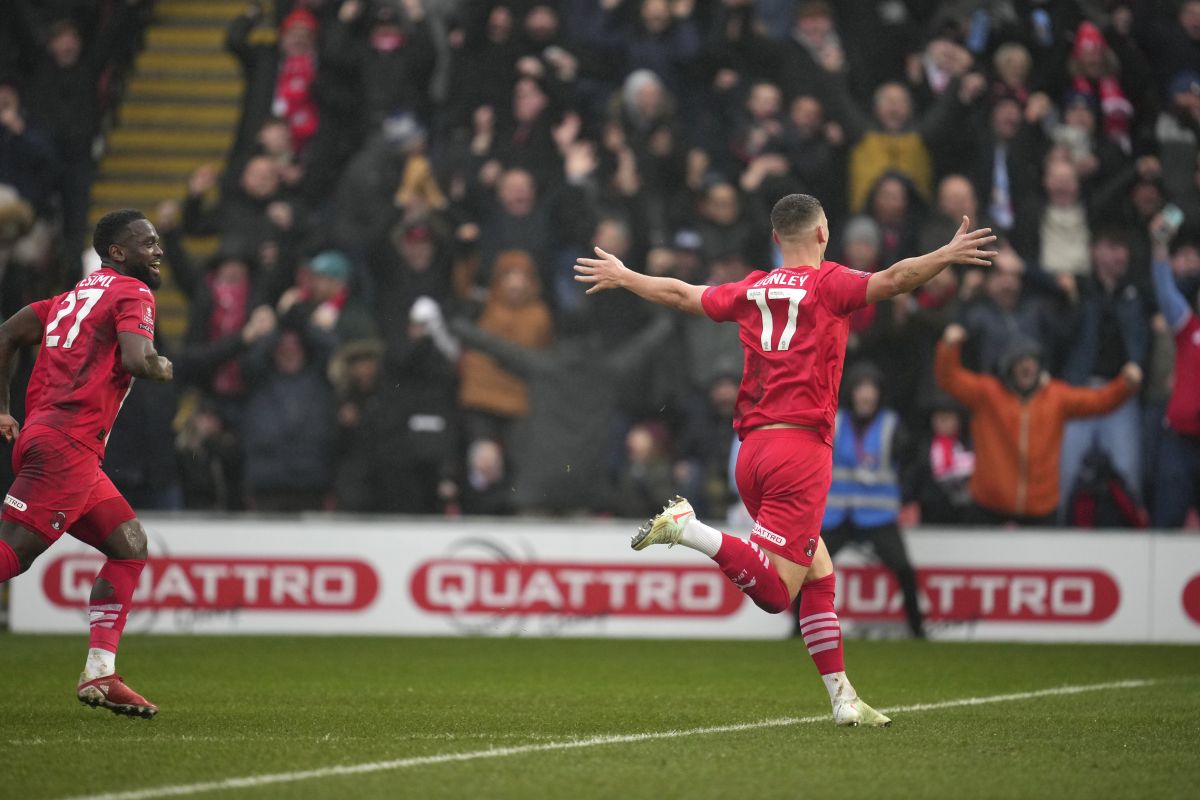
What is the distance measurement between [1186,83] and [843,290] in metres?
9.89

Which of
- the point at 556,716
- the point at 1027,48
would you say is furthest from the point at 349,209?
the point at 556,716

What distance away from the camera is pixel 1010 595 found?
1345 centimetres

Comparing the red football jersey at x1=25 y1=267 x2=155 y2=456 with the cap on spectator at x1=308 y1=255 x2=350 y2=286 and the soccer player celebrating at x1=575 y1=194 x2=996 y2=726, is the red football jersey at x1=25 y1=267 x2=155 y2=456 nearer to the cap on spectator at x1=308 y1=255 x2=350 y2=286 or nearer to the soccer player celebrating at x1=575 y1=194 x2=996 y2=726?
the soccer player celebrating at x1=575 y1=194 x2=996 y2=726

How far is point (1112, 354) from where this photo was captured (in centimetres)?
1407

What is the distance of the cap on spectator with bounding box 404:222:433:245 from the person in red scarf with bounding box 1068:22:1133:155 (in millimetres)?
5867

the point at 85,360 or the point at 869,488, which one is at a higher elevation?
the point at 85,360

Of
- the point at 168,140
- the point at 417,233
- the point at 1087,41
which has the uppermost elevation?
the point at 1087,41

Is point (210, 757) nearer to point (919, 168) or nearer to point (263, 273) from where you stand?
point (263, 273)

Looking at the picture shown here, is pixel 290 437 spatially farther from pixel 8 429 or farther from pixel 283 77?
pixel 8 429

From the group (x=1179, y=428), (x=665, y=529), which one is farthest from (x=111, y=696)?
(x=1179, y=428)

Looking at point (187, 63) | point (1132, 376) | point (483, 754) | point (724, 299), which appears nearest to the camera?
point (483, 754)

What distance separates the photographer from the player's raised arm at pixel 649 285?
7.36 meters

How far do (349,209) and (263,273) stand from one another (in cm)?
110

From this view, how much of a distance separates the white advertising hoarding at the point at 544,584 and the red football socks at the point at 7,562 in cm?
628
